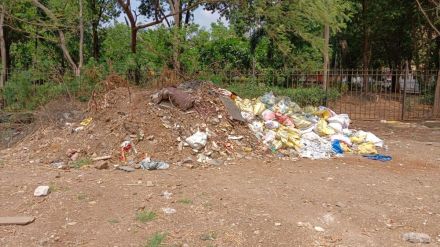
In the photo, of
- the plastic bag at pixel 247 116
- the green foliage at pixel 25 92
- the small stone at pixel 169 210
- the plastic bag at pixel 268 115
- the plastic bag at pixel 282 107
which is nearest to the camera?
the small stone at pixel 169 210

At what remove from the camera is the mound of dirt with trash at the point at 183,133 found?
6809mm

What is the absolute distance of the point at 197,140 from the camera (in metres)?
6.96

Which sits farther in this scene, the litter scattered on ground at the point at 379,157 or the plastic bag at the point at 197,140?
the litter scattered on ground at the point at 379,157

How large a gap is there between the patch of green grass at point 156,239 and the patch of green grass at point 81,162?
280cm

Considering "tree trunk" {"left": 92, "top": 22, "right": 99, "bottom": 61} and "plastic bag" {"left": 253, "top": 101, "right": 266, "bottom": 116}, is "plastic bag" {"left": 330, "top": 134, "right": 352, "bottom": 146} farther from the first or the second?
"tree trunk" {"left": 92, "top": 22, "right": 99, "bottom": 61}

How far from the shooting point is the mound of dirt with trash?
6809 mm

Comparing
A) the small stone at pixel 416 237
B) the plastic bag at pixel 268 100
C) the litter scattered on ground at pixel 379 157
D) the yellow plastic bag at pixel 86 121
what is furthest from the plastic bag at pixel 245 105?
the small stone at pixel 416 237

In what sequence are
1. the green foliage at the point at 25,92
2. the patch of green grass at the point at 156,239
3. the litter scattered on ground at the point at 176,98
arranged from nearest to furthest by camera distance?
the patch of green grass at the point at 156,239 → the litter scattered on ground at the point at 176,98 → the green foliage at the point at 25,92

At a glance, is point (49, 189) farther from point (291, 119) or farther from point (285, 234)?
point (291, 119)

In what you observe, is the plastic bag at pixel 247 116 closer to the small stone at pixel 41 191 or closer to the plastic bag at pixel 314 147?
the plastic bag at pixel 314 147

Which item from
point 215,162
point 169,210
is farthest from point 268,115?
point 169,210

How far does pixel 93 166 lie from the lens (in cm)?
647

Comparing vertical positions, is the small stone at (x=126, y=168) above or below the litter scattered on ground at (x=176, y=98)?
below

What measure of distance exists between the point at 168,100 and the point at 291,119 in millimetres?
2353
